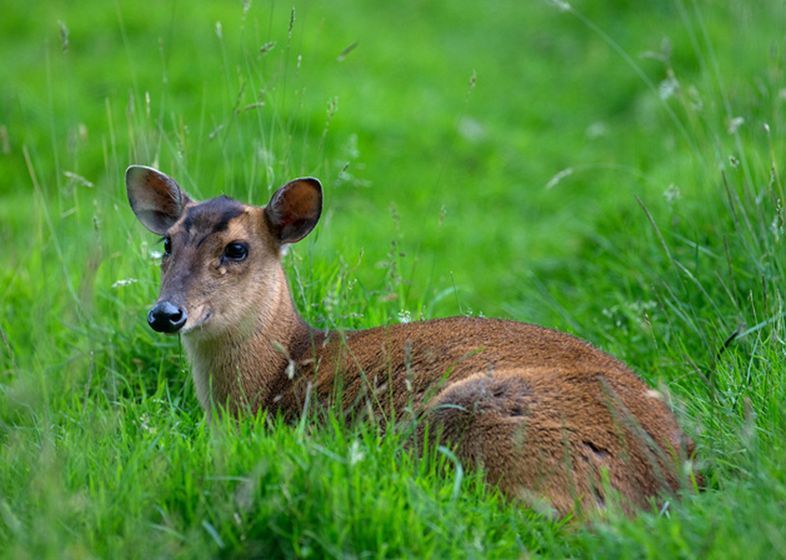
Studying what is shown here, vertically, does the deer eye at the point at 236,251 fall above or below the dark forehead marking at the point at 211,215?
below

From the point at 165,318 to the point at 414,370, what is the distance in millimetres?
986

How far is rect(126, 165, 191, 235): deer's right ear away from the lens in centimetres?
547

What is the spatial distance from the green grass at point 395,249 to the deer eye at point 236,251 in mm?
480

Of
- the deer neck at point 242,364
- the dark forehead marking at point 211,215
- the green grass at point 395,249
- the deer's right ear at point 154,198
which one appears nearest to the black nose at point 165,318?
the green grass at point 395,249

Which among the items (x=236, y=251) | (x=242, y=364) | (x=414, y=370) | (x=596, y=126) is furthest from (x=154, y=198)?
(x=596, y=126)

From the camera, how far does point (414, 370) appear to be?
473 cm

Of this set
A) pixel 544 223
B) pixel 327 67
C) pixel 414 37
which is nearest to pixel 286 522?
pixel 544 223

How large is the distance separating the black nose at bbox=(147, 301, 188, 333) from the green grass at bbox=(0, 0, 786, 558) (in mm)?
269

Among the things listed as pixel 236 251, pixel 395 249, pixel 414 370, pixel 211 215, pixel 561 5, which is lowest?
pixel 395 249

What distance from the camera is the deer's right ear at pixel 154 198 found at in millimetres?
5473

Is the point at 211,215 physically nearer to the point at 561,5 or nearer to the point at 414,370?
the point at 414,370

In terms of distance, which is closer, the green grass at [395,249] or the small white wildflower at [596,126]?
the green grass at [395,249]

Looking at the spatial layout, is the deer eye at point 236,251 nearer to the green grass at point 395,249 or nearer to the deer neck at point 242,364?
the deer neck at point 242,364

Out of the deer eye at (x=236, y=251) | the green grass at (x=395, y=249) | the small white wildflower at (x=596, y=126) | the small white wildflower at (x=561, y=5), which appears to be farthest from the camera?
the small white wildflower at (x=596, y=126)
